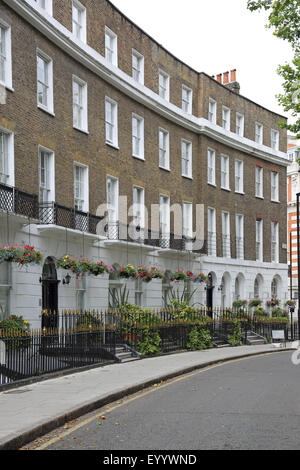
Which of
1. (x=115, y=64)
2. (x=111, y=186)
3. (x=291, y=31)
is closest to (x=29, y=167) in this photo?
(x=111, y=186)

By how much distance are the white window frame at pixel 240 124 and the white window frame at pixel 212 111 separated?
2665 millimetres

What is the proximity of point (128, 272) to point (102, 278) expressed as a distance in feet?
3.34

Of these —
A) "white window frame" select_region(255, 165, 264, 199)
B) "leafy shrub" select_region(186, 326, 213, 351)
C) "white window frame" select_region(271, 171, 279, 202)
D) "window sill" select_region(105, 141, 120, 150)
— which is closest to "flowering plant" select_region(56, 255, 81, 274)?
"leafy shrub" select_region(186, 326, 213, 351)

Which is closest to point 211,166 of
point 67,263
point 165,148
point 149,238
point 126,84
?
point 165,148

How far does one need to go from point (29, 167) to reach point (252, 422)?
42.9 feet

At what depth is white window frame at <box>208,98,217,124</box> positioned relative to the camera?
115 ft

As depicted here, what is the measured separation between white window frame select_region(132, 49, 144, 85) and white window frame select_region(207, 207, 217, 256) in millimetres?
8544

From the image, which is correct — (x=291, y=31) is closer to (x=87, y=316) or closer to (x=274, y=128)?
(x=87, y=316)

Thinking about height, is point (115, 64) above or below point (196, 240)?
above

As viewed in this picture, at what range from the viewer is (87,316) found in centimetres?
1953

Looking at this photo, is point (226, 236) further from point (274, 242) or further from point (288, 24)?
point (288, 24)

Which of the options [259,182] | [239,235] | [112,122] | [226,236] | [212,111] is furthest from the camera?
[259,182]

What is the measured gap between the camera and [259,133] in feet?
132

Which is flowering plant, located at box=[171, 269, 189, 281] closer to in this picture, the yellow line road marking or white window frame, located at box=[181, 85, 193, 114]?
the yellow line road marking
